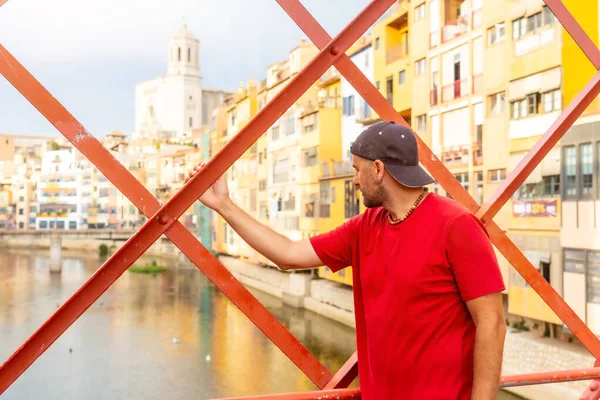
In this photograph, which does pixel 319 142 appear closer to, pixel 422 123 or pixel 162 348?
pixel 422 123

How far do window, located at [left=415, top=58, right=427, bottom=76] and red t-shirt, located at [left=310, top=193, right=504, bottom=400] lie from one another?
1062 centimetres

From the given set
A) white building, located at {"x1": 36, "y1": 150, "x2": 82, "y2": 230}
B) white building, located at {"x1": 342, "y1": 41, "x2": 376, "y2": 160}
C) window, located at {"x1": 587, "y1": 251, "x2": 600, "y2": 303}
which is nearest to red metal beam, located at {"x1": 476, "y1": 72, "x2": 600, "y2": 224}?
window, located at {"x1": 587, "y1": 251, "x2": 600, "y2": 303}

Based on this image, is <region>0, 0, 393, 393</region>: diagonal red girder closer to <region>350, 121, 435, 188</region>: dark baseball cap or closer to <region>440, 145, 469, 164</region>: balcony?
<region>350, 121, 435, 188</region>: dark baseball cap

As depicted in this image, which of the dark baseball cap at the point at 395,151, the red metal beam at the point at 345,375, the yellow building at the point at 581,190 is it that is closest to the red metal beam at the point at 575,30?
the dark baseball cap at the point at 395,151

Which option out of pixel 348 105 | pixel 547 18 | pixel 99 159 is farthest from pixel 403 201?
pixel 348 105

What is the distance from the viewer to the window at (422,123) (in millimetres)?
11234

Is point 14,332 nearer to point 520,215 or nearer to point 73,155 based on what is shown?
point 520,215

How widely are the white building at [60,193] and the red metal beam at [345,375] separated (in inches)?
1491

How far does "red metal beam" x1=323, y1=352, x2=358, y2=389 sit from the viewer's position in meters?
1.18

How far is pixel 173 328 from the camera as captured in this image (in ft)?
55.5

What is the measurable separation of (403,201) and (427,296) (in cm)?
16

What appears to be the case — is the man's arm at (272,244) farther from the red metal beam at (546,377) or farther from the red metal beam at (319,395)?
the red metal beam at (546,377)

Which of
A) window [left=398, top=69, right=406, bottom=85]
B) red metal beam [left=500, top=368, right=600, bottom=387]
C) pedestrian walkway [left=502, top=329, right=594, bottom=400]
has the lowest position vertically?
pedestrian walkway [left=502, top=329, right=594, bottom=400]

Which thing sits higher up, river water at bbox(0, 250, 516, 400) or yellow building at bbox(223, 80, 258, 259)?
yellow building at bbox(223, 80, 258, 259)
